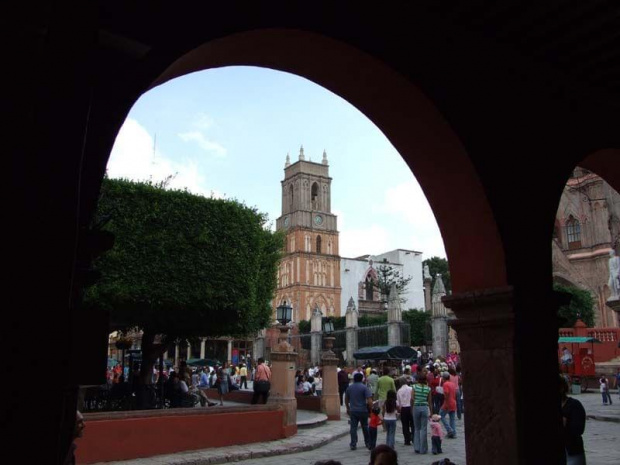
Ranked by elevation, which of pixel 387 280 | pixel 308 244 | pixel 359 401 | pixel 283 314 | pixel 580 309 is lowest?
pixel 359 401

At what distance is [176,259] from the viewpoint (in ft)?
43.9

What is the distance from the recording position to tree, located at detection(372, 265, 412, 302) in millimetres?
62438

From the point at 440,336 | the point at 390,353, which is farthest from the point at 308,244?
Answer: the point at 390,353

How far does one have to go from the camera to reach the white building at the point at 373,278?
63250 millimetres

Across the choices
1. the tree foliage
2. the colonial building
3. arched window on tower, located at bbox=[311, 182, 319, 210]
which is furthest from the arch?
arched window on tower, located at bbox=[311, 182, 319, 210]

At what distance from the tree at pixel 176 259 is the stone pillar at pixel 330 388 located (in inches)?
94.6

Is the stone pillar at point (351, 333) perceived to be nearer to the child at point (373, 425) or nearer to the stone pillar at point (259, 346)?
the stone pillar at point (259, 346)

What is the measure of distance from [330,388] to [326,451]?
511cm

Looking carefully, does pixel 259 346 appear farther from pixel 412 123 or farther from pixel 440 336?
pixel 412 123

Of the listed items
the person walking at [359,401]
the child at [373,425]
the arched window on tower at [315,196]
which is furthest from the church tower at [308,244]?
the child at [373,425]

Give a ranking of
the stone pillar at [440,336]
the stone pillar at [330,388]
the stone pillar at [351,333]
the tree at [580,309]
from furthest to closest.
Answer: the stone pillar at [351,333], the stone pillar at [440,336], the tree at [580,309], the stone pillar at [330,388]

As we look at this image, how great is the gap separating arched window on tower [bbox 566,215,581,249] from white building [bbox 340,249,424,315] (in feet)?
93.5

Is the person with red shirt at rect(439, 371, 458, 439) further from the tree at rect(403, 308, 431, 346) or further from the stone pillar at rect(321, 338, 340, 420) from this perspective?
the tree at rect(403, 308, 431, 346)

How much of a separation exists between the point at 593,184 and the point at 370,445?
94.5 feet
